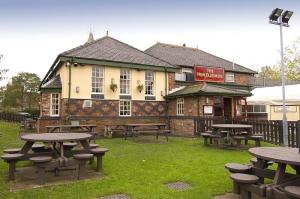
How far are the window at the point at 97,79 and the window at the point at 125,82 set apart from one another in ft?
4.68

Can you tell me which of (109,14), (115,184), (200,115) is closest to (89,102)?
(109,14)

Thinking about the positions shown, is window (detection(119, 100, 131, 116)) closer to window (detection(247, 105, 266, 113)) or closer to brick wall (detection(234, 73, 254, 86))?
brick wall (detection(234, 73, 254, 86))

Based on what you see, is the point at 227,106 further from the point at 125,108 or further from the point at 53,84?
the point at 53,84

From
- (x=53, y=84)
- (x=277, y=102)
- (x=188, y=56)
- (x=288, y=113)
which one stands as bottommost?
(x=288, y=113)

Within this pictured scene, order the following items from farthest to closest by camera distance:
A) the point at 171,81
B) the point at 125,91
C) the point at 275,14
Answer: the point at 171,81
the point at 125,91
the point at 275,14

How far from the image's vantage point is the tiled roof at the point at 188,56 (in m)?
23.2

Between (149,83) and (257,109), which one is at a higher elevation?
(149,83)

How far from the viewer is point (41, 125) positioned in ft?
50.5

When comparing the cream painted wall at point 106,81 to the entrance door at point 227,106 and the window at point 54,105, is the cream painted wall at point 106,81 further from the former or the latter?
the entrance door at point 227,106

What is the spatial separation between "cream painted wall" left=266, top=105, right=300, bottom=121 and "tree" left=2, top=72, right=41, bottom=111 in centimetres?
3305

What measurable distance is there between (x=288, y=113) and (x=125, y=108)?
43.4 feet

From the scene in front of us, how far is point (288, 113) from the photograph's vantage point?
20.8 meters

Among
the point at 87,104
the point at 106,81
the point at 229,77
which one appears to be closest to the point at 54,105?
the point at 87,104

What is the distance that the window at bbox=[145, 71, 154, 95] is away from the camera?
1867 centimetres
